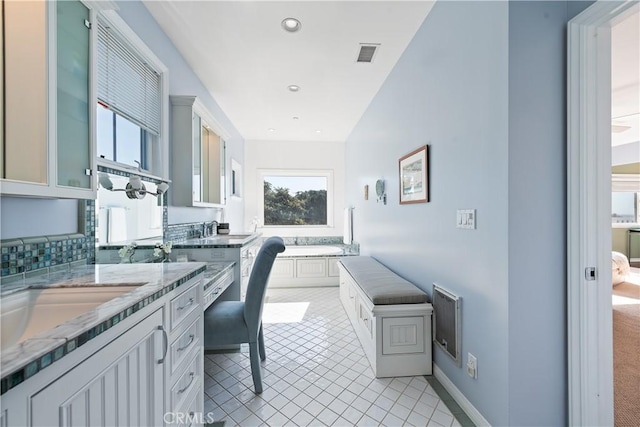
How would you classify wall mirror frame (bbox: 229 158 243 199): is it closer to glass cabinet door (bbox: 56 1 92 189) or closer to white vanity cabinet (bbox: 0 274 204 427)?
glass cabinet door (bbox: 56 1 92 189)

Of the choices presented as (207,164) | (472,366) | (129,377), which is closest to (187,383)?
(129,377)

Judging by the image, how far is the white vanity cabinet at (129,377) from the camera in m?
0.56

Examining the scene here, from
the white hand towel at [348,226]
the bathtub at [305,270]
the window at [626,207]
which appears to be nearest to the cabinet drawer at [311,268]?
the bathtub at [305,270]

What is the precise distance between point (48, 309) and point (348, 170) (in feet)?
15.4

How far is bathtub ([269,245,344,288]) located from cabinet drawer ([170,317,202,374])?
302 centimetres

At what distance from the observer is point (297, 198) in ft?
18.2

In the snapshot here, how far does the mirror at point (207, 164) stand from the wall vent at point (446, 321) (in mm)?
2318

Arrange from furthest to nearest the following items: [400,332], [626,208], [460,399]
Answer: [626,208] < [400,332] < [460,399]

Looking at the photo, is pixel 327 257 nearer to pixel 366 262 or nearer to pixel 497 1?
pixel 366 262

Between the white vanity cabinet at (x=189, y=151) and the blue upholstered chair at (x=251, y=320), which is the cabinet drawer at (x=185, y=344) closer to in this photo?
the blue upholstered chair at (x=251, y=320)

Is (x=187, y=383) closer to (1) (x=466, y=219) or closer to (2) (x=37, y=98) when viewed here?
(2) (x=37, y=98)

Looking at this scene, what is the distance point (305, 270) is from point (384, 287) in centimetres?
252

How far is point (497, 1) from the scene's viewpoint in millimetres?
1359

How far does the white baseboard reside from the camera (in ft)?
4.93
